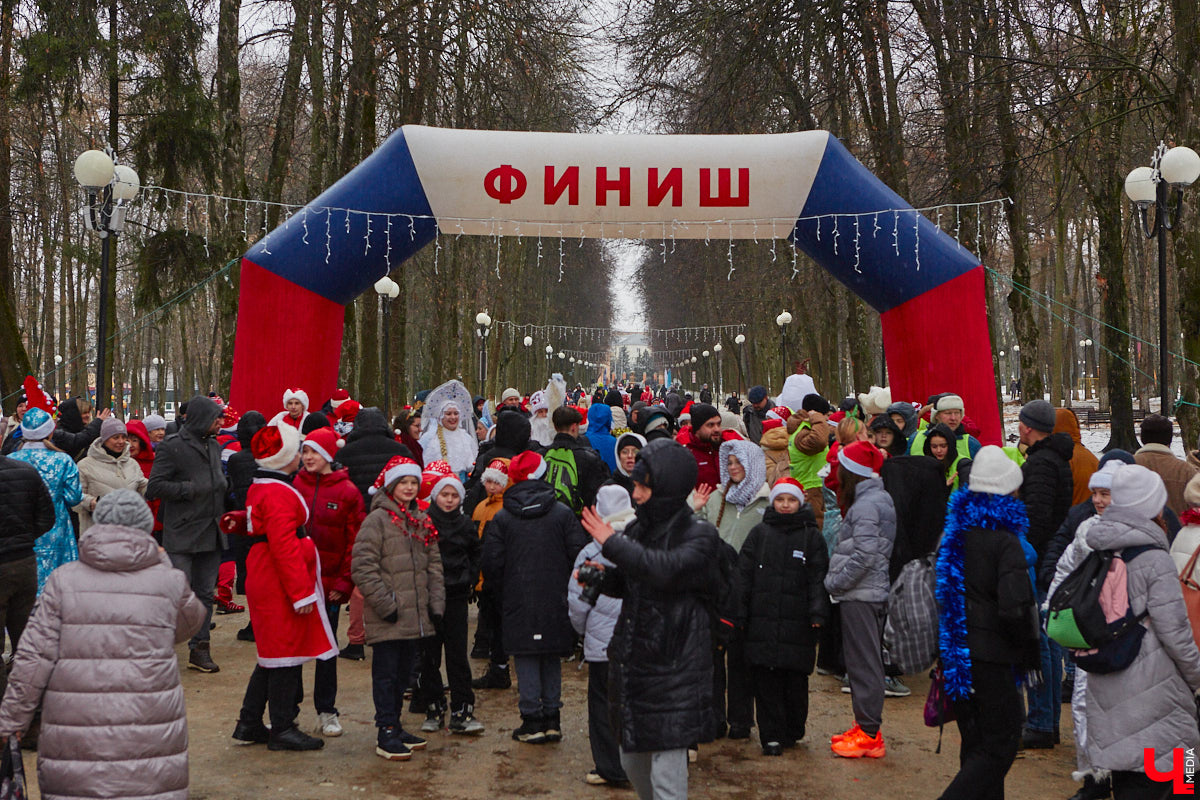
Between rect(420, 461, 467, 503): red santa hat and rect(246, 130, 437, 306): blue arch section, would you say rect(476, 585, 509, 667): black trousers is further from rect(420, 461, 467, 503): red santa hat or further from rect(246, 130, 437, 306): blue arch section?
rect(246, 130, 437, 306): blue arch section

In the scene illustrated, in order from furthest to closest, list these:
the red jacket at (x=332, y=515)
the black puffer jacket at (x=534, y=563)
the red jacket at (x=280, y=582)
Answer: the red jacket at (x=332, y=515) < the black puffer jacket at (x=534, y=563) < the red jacket at (x=280, y=582)

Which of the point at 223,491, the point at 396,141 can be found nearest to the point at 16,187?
the point at 396,141

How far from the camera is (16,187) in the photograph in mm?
26391

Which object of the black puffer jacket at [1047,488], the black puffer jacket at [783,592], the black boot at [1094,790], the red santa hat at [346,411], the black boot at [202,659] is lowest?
the black boot at [1094,790]

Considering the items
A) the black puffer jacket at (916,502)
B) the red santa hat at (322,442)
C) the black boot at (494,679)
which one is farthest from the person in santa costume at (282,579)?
the black puffer jacket at (916,502)

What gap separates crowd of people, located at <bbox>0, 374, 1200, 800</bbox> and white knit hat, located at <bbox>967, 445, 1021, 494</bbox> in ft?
0.04

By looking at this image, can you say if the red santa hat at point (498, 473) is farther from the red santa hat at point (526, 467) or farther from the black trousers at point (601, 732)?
the black trousers at point (601, 732)

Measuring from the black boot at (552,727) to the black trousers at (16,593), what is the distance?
2969 mm

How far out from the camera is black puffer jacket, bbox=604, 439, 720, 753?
429 cm

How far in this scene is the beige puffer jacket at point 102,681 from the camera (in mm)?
4129

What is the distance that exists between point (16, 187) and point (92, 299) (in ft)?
96.5

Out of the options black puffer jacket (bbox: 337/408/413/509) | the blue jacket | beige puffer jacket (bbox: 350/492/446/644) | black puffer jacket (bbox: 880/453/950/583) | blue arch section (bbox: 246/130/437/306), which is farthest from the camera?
blue arch section (bbox: 246/130/437/306)

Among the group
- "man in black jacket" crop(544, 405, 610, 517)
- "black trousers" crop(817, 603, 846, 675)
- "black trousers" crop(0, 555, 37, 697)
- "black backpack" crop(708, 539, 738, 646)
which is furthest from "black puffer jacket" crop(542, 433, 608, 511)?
"black trousers" crop(0, 555, 37, 697)

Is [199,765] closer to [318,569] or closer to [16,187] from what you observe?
[318,569]
